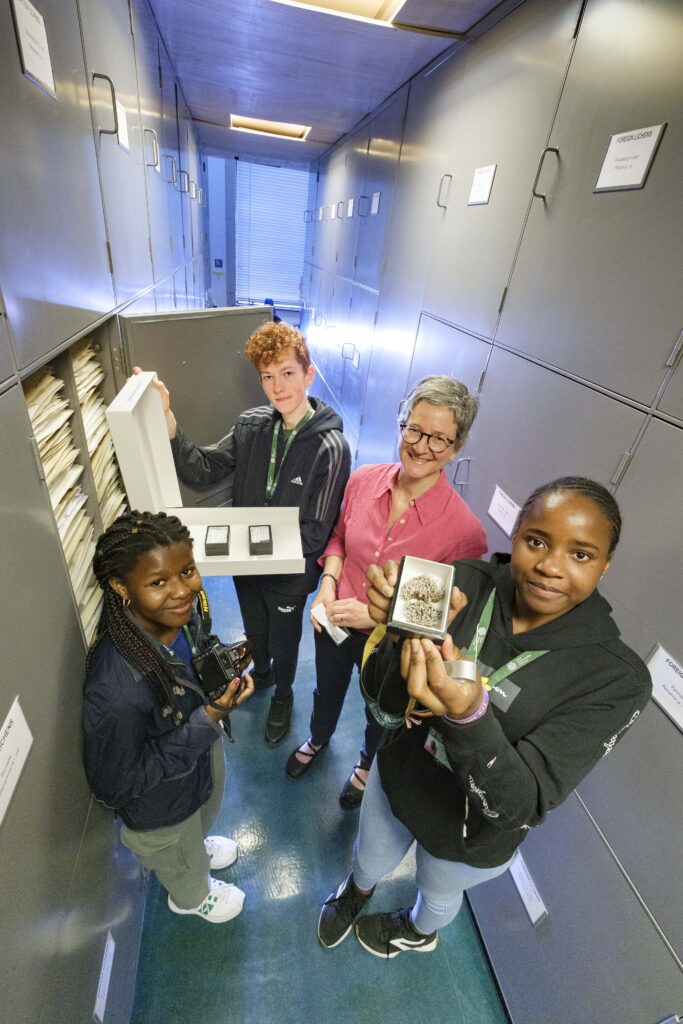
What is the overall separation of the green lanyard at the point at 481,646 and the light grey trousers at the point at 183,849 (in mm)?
938

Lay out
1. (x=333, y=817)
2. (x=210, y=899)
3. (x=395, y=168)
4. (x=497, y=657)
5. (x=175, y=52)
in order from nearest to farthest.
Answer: (x=497, y=657) < (x=210, y=899) < (x=333, y=817) < (x=175, y=52) < (x=395, y=168)

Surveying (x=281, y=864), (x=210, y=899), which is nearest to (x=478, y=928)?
(x=281, y=864)

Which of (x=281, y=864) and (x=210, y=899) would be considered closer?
(x=210, y=899)

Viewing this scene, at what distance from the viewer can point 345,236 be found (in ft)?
15.4

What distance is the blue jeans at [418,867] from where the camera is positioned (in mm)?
1236

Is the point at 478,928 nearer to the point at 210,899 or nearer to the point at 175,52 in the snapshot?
the point at 210,899

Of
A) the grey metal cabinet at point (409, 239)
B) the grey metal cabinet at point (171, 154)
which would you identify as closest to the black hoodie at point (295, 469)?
the grey metal cabinet at point (409, 239)

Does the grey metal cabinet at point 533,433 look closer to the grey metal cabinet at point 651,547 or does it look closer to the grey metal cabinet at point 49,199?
the grey metal cabinet at point 651,547

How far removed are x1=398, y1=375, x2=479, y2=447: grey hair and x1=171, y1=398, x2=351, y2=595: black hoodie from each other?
412 mm

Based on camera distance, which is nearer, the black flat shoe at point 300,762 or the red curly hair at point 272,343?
the red curly hair at point 272,343

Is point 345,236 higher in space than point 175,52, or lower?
lower

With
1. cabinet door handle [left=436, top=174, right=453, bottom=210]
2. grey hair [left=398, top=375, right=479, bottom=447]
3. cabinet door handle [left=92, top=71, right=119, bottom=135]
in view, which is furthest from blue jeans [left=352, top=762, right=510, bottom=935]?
cabinet door handle [left=436, top=174, right=453, bottom=210]

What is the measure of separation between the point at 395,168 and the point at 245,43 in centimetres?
119

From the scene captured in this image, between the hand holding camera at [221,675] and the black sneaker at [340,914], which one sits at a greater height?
the hand holding camera at [221,675]
